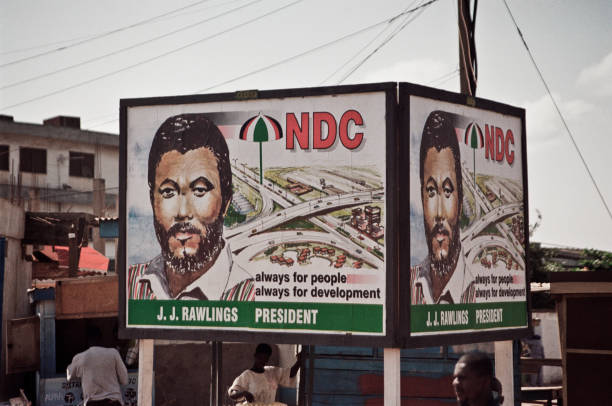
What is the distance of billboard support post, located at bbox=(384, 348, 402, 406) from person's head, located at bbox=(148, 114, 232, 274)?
73.7 inches

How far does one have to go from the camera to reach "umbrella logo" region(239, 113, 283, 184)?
25.5 feet

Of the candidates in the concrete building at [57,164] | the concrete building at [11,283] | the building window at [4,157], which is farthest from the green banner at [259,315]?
the building window at [4,157]

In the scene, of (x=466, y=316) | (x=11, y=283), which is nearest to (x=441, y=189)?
(x=466, y=316)

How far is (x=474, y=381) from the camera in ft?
17.2

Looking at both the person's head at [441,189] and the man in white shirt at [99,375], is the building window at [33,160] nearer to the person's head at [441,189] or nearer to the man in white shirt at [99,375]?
the man in white shirt at [99,375]

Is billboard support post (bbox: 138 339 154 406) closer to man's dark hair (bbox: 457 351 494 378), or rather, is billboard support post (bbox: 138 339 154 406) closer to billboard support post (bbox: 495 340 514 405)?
billboard support post (bbox: 495 340 514 405)

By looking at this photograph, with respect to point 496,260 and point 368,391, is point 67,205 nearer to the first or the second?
point 368,391

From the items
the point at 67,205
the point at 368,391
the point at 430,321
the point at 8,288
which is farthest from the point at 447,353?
the point at 67,205

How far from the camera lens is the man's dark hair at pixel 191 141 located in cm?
796

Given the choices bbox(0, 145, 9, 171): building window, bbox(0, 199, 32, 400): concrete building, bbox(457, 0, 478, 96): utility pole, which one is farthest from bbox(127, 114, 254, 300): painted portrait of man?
bbox(0, 145, 9, 171): building window

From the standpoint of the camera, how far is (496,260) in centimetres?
836

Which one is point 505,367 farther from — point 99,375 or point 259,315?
point 99,375

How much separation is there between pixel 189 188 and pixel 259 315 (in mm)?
1387

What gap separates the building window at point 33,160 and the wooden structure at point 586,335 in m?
Result: 36.7
